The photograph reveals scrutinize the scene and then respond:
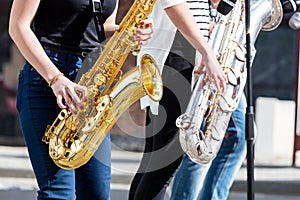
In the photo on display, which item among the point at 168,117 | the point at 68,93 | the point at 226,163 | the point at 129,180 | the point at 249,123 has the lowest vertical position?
the point at 129,180

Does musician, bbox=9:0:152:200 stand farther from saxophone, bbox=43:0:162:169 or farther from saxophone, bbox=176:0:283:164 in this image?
saxophone, bbox=176:0:283:164

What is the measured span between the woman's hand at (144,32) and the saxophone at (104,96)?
1.4 inches

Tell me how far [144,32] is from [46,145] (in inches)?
25.0

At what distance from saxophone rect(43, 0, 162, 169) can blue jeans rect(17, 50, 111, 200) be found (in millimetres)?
36

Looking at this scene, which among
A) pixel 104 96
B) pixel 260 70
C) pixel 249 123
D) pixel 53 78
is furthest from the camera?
pixel 260 70

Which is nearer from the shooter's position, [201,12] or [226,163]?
[201,12]

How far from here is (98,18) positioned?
12.1 ft

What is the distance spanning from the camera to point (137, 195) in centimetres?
427

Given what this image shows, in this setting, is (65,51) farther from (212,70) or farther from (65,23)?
(212,70)

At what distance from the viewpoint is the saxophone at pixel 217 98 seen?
4.18 meters

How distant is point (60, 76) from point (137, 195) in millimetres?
1029

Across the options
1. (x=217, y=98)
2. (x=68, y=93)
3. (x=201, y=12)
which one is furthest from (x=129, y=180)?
(x=68, y=93)

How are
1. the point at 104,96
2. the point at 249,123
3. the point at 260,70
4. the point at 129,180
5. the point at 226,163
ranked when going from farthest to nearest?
the point at 260,70, the point at 129,180, the point at 226,163, the point at 249,123, the point at 104,96

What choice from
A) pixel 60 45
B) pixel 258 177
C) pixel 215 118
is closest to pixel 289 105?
pixel 258 177
